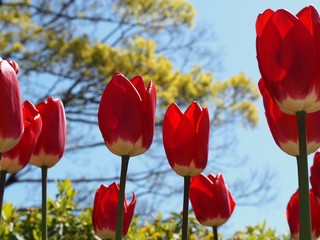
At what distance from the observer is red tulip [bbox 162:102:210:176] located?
106 centimetres

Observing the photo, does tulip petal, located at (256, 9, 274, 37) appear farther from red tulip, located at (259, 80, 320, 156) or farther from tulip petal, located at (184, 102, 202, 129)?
tulip petal, located at (184, 102, 202, 129)

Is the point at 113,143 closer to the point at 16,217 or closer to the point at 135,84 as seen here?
the point at 135,84

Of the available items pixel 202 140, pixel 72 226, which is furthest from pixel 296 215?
pixel 72 226

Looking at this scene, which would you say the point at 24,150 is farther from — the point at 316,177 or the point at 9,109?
the point at 316,177

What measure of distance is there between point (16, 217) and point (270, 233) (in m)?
1.06

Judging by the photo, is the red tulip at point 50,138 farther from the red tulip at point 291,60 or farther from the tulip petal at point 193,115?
the red tulip at point 291,60

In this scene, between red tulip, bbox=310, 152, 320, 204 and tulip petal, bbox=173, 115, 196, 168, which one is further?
red tulip, bbox=310, 152, 320, 204

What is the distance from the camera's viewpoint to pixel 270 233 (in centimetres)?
274

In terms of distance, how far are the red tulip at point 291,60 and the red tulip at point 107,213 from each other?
18.5 inches

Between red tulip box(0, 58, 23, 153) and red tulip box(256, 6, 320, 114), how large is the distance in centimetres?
34

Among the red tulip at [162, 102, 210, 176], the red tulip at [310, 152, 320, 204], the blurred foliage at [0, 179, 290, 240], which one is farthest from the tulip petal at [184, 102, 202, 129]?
the blurred foliage at [0, 179, 290, 240]

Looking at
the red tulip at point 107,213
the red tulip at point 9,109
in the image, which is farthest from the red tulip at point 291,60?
the red tulip at point 107,213

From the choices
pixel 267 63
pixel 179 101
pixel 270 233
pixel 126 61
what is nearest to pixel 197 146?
pixel 267 63

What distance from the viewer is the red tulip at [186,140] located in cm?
106
